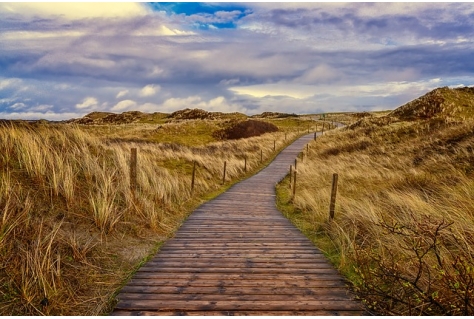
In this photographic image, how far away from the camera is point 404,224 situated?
6.38 metres

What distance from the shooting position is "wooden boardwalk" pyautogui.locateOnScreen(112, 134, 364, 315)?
422cm

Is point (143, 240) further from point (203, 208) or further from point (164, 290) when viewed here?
point (203, 208)

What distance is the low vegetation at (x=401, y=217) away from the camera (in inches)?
163

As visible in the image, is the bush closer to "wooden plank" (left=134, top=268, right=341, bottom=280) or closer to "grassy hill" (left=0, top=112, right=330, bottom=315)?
"grassy hill" (left=0, top=112, right=330, bottom=315)

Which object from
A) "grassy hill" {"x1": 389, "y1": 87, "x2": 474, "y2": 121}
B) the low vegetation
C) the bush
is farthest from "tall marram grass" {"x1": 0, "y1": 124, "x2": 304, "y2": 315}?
the bush

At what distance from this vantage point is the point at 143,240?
23.4ft

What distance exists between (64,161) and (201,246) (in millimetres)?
3951

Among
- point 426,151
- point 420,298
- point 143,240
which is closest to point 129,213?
point 143,240

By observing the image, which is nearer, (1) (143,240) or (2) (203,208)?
(1) (143,240)

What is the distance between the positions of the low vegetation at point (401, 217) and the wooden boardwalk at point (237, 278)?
429 millimetres

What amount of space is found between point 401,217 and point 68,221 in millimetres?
6589

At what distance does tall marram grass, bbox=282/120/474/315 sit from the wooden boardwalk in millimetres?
425

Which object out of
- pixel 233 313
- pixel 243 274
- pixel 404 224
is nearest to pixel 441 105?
pixel 404 224

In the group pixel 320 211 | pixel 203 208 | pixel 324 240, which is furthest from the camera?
pixel 203 208
